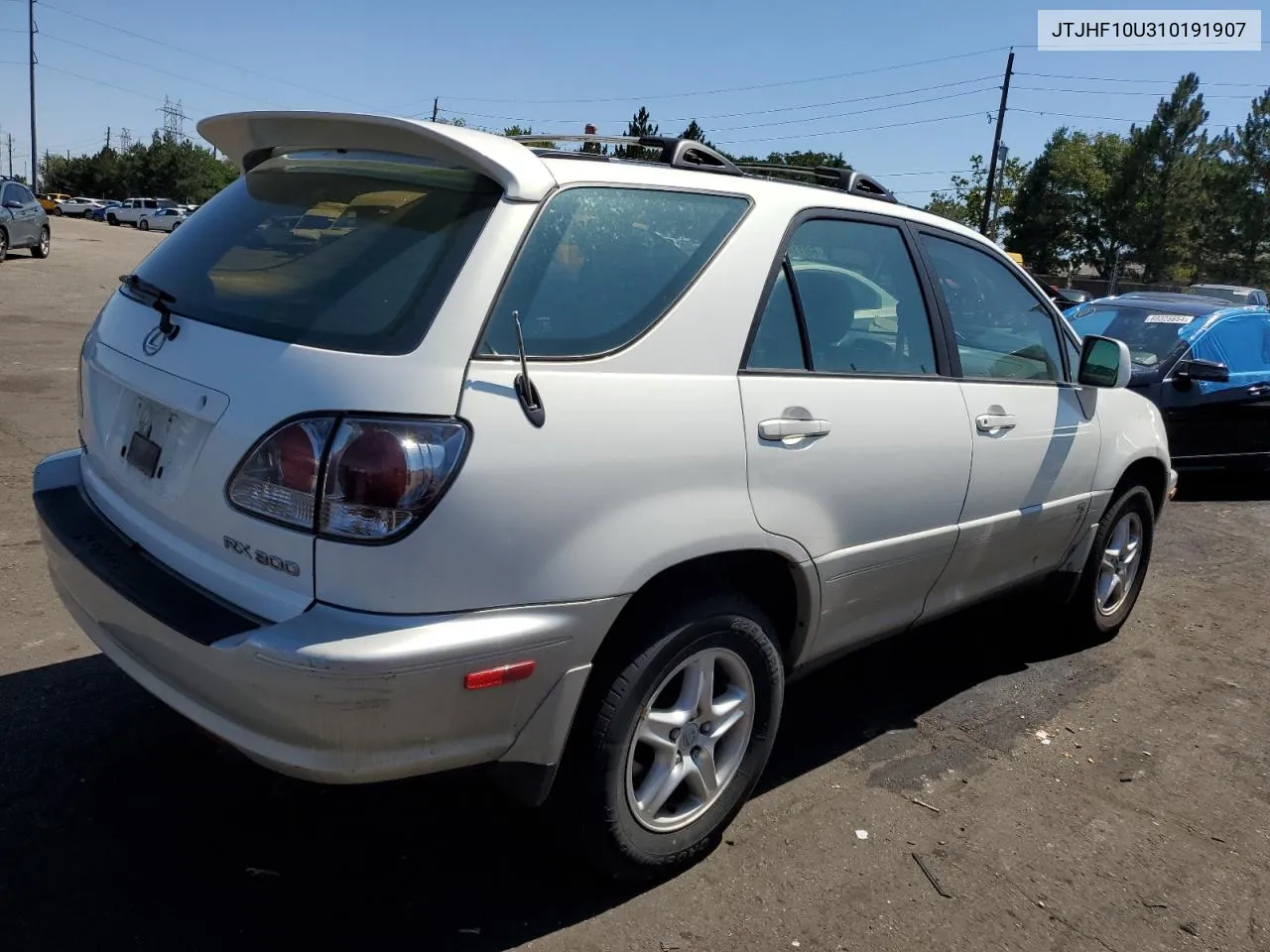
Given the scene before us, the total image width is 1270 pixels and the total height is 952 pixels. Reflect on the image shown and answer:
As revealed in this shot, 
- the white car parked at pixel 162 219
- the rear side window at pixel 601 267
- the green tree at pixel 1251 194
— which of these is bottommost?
the white car parked at pixel 162 219

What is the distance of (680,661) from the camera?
2744mm

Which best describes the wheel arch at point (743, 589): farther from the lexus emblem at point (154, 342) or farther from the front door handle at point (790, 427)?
the lexus emblem at point (154, 342)

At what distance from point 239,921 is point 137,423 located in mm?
1250

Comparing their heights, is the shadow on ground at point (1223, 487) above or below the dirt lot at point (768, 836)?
above

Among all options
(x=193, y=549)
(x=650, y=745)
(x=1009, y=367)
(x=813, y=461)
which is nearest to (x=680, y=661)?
(x=650, y=745)

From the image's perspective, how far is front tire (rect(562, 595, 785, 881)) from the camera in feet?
8.60

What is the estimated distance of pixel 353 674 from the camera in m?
2.16

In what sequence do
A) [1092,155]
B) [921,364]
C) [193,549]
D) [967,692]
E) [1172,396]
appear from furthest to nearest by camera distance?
[1092,155] < [1172,396] < [967,692] < [921,364] < [193,549]

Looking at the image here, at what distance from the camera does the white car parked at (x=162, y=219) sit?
56.4 metres

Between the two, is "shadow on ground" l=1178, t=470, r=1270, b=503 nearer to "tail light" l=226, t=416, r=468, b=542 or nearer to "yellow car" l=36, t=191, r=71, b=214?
"tail light" l=226, t=416, r=468, b=542

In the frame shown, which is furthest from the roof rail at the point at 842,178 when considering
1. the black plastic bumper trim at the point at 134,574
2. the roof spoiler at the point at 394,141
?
the black plastic bumper trim at the point at 134,574

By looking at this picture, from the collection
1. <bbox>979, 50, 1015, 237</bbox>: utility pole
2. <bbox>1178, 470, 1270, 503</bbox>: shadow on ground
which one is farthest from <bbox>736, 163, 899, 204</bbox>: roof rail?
<bbox>979, 50, 1015, 237</bbox>: utility pole

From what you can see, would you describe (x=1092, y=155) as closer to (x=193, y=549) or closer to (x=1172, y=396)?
(x=1172, y=396)

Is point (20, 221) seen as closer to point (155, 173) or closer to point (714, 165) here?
point (714, 165)
